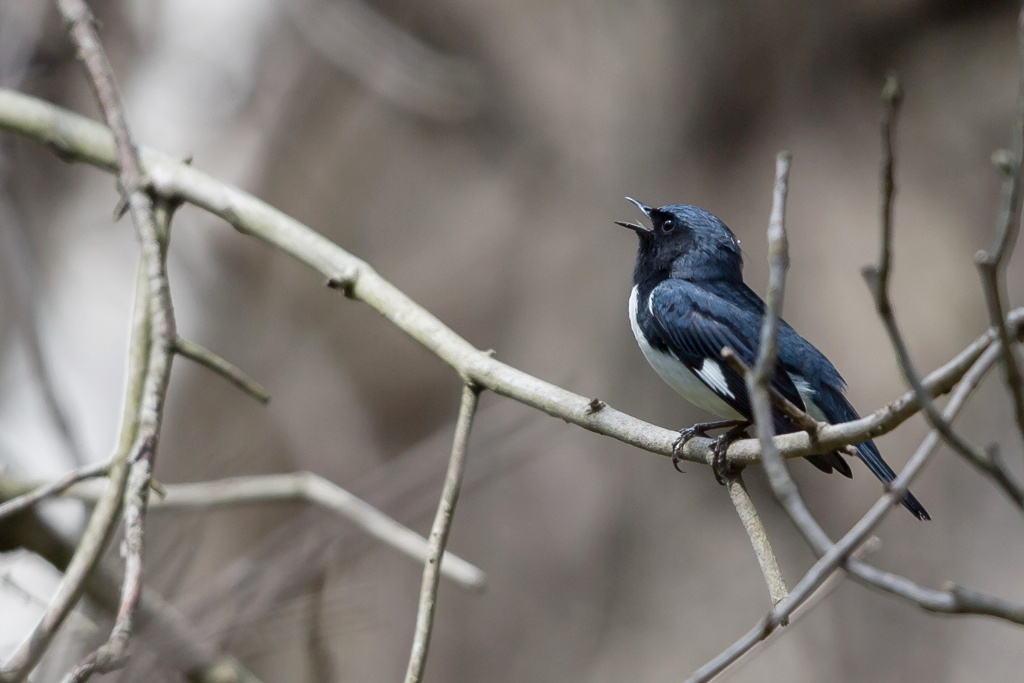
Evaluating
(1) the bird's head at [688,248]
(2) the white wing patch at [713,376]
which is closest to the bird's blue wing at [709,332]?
(2) the white wing patch at [713,376]

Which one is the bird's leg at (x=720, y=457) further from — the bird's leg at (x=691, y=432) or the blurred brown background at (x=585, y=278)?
the blurred brown background at (x=585, y=278)

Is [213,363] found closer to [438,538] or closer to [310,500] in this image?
[438,538]

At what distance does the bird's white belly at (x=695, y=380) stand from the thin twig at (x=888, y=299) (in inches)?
69.1

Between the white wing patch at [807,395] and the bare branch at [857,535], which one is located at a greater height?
the white wing patch at [807,395]

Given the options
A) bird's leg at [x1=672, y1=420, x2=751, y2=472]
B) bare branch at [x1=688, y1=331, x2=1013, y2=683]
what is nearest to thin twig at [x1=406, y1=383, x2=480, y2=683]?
bird's leg at [x1=672, y1=420, x2=751, y2=472]

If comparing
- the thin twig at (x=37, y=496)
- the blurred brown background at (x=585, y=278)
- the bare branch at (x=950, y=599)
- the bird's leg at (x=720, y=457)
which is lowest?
the thin twig at (x=37, y=496)

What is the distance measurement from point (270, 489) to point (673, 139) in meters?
4.47

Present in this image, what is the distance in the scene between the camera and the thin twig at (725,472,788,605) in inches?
73.7

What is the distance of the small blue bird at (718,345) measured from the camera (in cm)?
302

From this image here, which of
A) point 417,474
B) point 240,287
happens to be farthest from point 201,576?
point 417,474

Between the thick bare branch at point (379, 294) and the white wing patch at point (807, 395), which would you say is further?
the white wing patch at point (807, 395)

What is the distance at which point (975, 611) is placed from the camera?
1.16 metres

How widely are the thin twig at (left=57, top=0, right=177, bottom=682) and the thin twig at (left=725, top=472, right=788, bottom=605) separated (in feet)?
4.27

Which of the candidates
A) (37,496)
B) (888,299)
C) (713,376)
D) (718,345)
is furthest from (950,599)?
(718,345)
